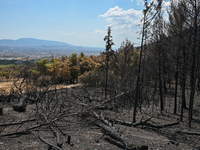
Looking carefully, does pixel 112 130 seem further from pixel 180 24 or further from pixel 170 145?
pixel 180 24

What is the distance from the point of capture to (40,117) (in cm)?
811

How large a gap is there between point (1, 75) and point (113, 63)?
103ft

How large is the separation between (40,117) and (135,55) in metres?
28.6

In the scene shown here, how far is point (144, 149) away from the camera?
17.1ft

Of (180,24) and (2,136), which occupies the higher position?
(180,24)

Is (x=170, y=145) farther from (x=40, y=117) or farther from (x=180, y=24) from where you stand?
(x=180, y=24)

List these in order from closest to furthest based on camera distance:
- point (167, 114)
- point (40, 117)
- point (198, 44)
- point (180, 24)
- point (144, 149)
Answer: point (144, 149) → point (40, 117) → point (198, 44) → point (180, 24) → point (167, 114)

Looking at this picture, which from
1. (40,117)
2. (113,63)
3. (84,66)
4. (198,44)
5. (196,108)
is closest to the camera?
(40,117)

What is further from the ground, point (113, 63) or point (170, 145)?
point (113, 63)

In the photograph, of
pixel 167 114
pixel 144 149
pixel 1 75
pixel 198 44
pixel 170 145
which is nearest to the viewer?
pixel 144 149

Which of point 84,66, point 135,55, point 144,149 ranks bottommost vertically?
point 144,149

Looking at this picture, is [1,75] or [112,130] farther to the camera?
[1,75]

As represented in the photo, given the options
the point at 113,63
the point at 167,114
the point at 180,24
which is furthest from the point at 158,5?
the point at 113,63

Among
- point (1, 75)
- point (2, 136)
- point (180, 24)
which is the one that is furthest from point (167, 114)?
point (1, 75)
